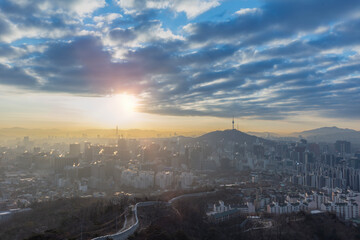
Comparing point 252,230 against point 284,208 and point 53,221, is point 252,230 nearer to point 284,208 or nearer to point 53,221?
point 284,208

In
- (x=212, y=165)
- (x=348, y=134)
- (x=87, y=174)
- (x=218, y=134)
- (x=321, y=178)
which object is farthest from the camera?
(x=348, y=134)

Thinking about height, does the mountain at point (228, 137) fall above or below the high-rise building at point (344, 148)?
above

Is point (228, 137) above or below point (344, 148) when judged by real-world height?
above

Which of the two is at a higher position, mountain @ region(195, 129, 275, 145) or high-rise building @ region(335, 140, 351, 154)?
mountain @ region(195, 129, 275, 145)

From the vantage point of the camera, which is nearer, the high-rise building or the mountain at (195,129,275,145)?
the high-rise building

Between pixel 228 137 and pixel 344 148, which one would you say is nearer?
pixel 344 148

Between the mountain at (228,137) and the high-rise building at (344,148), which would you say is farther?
the mountain at (228,137)

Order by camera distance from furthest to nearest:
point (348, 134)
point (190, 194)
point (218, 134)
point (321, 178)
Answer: point (348, 134) → point (218, 134) → point (321, 178) → point (190, 194)

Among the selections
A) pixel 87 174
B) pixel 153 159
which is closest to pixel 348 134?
pixel 153 159

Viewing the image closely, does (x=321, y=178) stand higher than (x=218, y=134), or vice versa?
(x=218, y=134)

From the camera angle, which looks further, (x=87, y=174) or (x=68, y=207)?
(x=87, y=174)
